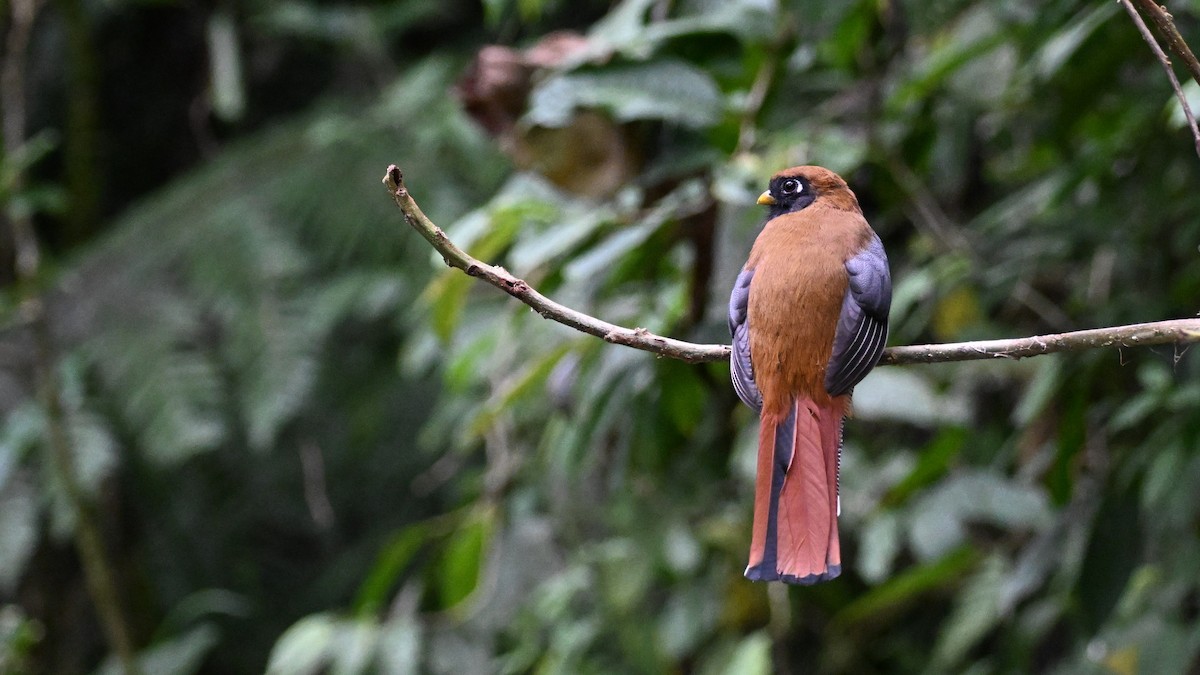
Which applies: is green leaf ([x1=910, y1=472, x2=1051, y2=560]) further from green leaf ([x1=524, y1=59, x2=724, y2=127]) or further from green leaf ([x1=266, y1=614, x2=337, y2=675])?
green leaf ([x1=266, y1=614, x2=337, y2=675])

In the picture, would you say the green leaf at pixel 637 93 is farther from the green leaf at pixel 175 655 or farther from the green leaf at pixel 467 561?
the green leaf at pixel 175 655

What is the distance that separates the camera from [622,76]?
1743 mm

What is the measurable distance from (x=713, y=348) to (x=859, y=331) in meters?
0.16

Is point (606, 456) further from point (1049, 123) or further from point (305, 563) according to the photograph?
point (305, 563)

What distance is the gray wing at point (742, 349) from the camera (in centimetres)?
120

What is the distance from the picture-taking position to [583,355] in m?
1.91

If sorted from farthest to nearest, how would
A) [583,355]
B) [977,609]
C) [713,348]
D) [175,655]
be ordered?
[175,655]
[977,609]
[583,355]
[713,348]

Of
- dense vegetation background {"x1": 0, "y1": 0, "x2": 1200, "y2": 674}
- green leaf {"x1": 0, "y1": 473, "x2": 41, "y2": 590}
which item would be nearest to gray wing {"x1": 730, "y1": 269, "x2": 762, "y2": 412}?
dense vegetation background {"x1": 0, "y1": 0, "x2": 1200, "y2": 674}

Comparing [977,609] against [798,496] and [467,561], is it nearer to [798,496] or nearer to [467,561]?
[467,561]

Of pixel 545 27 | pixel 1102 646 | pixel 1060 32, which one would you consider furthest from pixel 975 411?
pixel 545 27


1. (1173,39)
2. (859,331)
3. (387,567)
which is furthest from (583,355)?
(1173,39)

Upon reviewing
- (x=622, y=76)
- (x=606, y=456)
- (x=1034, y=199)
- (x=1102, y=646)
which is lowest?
(x=1102, y=646)

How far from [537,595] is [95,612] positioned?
173 cm

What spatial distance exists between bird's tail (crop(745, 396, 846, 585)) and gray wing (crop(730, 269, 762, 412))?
0.03 meters
